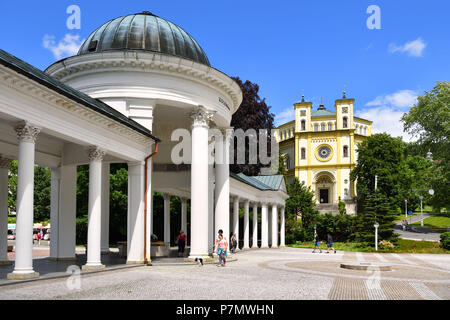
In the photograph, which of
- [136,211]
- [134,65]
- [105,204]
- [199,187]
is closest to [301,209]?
[105,204]

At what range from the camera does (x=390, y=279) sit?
56.6ft

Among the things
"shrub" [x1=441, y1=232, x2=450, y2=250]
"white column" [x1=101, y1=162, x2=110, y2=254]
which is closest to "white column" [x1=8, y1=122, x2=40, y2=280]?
"white column" [x1=101, y1=162, x2=110, y2=254]

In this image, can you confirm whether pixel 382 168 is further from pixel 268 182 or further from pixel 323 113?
pixel 268 182

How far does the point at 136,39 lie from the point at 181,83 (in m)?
3.68

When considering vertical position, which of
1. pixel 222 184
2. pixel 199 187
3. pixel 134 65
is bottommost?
pixel 199 187

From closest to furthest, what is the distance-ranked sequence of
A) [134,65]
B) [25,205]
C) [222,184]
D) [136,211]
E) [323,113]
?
1. [25,205]
2. [136,211]
3. [134,65]
4. [222,184]
5. [323,113]

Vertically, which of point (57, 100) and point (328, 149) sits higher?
point (328, 149)

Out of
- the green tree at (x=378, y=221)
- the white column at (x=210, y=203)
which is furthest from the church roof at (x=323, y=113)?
the white column at (x=210, y=203)

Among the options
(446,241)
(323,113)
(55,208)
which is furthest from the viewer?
(323,113)

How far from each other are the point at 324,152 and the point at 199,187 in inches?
2904

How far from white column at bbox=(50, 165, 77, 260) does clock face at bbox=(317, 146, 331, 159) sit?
76383mm

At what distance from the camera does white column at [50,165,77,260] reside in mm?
23297

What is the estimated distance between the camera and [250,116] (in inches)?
2069

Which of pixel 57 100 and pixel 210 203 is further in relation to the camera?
pixel 210 203
